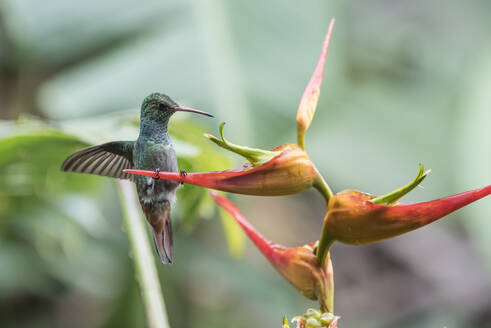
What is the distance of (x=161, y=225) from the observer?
0.91 feet

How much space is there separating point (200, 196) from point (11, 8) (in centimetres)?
106

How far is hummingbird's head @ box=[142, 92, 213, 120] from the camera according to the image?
0.29 metres

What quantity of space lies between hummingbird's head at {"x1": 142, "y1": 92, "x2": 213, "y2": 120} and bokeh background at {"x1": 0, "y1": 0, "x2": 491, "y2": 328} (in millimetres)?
188

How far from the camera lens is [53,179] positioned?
0.96 meters

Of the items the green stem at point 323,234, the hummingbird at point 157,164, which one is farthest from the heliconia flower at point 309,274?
the hummingbird at point 157,164

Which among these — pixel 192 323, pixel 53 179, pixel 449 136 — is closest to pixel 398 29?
pixel 449 136

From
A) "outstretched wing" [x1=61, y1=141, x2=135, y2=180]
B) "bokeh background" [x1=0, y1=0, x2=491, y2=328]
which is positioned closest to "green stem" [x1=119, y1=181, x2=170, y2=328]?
"bokeh background" [x1=0, y1=0, x2=491, y2=328]

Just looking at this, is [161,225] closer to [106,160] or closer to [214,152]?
[106,160]

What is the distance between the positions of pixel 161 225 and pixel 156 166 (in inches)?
1.1

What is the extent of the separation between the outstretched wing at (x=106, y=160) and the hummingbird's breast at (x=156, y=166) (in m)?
0.03

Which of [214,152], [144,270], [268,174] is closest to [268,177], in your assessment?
[268,174]

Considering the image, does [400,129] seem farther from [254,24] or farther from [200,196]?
[200,196]

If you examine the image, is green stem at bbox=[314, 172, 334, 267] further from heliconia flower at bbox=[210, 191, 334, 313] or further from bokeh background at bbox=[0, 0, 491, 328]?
bokeh background at bbox=[0, 0, 491, 328]

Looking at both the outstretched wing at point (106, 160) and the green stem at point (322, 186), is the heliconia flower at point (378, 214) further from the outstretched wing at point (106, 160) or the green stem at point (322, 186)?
the outstretched wing at point (106, 160)
